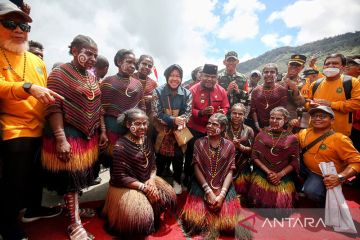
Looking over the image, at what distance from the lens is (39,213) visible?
3418mm

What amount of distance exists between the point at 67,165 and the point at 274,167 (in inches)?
123

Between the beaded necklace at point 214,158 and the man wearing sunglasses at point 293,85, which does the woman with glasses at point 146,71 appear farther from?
the man wearing sunglasses at point 293,85

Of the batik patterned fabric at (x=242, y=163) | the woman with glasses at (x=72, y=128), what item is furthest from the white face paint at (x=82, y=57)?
the batik patterned fabric at (x=242, y=163)

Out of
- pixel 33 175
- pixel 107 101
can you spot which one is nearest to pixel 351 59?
pixel 107 101

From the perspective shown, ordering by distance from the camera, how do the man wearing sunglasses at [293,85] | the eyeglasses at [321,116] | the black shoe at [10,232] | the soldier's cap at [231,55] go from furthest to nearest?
1. the soldier's cap at [231,55]
2. the man wearing sunglasses at [293,85]
3. the eyeglasses at [321,116]
4. the black shoe at [10,232]

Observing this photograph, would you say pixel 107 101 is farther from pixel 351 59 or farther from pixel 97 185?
pixel 351 59

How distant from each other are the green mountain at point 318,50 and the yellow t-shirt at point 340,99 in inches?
1084

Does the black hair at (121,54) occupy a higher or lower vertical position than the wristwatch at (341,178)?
higher

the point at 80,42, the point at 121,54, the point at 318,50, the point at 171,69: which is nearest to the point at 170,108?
the point at 171,69

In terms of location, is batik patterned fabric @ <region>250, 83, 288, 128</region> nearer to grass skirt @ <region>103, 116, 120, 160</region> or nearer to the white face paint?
grass skirt @ <region>103, 116, 120, 160</region>

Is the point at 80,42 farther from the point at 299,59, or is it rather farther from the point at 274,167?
the point at 299,59

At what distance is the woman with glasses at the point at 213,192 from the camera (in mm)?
3207

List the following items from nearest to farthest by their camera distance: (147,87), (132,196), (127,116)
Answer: (132,196) → (127,116) → (147,87)

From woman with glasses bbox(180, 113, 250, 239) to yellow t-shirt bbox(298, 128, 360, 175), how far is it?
1460 mm
